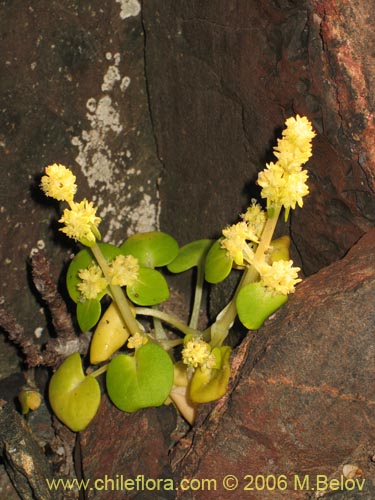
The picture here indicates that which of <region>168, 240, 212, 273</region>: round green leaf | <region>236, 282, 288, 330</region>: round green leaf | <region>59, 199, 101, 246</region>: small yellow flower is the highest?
<region>59, 199, 101, 246</region>: small yellow flower

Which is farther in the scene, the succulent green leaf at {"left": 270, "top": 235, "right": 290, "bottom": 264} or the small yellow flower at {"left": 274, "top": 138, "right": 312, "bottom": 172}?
the succulent green leaf at {"left": 270, "top": 235, "right": 290, "bottom": 264}

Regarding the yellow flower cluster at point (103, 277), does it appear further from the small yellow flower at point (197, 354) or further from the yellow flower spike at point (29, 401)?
the yellow flower spike at point (29, 401)

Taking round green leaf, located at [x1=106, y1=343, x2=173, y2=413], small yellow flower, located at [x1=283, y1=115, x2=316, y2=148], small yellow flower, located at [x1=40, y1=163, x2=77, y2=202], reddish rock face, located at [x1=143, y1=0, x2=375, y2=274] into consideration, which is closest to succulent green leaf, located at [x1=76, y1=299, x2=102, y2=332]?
round green leaf, located at [x1=106, y1=343, x2=173, y2=413]

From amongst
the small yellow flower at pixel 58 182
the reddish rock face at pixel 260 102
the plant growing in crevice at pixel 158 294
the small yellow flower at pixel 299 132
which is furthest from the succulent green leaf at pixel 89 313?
the small yellow flower at pixel 299 132

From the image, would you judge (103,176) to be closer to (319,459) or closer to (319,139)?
(319,139)

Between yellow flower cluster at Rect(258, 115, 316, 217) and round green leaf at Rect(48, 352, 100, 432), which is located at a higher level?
yellow flower cluster at Rect(258, 115, 316, 217)

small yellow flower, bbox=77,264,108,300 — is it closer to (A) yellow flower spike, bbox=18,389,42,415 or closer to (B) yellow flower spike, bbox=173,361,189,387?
(B) yellow flower spike, bbox=173,361,189,387

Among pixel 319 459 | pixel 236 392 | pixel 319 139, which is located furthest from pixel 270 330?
pixel 319 139
